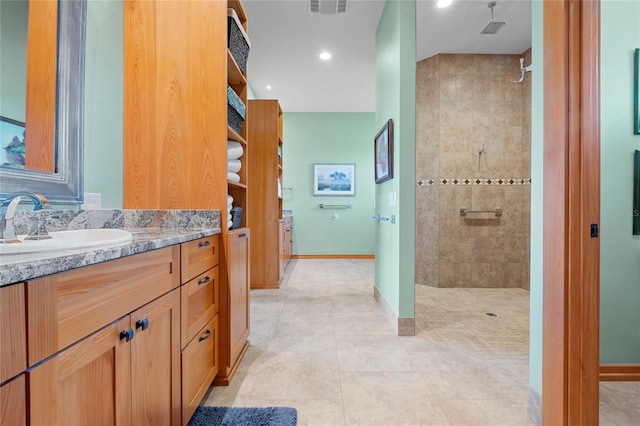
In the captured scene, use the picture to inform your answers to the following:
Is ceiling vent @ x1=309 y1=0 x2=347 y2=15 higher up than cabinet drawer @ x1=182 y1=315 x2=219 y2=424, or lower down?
higher up

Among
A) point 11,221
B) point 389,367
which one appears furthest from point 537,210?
point 11,221

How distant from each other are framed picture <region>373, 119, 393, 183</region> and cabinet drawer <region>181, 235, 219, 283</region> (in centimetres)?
161

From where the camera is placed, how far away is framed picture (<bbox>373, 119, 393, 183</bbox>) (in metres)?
2.49

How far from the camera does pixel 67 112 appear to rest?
1.26m

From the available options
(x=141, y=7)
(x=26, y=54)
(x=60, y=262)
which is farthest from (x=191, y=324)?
(x=141, y=7)

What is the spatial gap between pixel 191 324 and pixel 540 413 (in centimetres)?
→ 159

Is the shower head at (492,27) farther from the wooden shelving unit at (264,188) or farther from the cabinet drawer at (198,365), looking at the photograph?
the cabinet drawer at (198,365)

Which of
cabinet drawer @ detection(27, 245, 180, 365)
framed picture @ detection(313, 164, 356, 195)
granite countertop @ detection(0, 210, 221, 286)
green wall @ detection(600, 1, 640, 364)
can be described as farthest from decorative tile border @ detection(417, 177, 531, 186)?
cabinet drawer @ detection(27, 245, 180, 365)

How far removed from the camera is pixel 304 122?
5934mm

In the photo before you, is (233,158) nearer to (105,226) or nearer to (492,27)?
(105,226)

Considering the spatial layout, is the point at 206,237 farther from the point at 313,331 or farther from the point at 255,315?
the point at 255,315

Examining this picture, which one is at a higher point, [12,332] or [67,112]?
[67,112]

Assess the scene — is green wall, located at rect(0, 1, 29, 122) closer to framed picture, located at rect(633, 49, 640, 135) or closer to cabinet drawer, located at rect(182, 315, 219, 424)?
cabinet drawer, located at rect(182, 315, 219, 424)

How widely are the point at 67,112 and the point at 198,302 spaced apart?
1011mm
